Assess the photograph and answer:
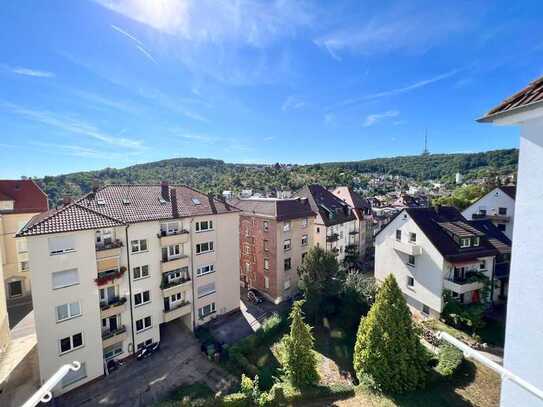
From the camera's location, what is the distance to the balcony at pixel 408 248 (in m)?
25.4

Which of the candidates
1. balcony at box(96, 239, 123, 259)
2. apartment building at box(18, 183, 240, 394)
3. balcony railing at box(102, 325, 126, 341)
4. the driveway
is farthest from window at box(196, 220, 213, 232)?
the driveway

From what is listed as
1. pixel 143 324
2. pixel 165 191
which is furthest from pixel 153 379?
pixel 165 191

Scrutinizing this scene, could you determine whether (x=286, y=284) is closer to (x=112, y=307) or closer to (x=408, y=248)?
(x=408, y=248)

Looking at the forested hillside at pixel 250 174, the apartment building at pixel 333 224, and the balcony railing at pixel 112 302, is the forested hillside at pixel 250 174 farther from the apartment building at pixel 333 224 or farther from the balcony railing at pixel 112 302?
the balcony railing at pixel 112 302

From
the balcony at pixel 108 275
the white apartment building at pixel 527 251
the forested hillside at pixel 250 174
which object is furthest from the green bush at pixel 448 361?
the forested hillside at pixel 250 174

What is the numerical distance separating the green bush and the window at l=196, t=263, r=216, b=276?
66.8 feet

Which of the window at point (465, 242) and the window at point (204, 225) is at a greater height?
the window at point (204, 225)

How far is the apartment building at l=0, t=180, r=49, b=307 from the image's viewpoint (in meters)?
29.7

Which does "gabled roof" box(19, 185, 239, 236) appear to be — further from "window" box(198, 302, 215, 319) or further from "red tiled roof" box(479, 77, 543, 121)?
"red tiled roof" box(479, 77, 543, 121)

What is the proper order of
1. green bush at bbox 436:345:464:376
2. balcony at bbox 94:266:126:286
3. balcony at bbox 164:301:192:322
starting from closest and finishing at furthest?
green bush at bbox 436:345:464:376
balcony at bbox 94:266:126:286
balcony at bbox 164:301:192:322

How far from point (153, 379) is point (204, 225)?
1310 cm

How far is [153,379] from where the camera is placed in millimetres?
19656

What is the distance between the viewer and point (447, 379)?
667 inches

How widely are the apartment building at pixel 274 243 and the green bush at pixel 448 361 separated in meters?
17.1
